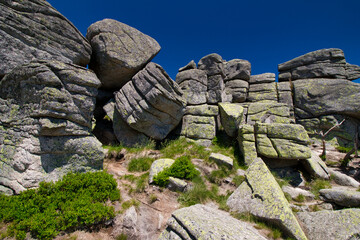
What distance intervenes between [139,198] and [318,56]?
29671 millimetres

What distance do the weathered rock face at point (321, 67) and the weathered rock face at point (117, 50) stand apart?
21690 millimetres

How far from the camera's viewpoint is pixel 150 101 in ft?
44.6

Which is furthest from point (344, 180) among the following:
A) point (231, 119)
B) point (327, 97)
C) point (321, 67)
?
point (321, 67)

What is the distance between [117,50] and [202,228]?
14638mm

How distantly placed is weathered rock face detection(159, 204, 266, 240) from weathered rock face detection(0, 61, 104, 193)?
6.03m

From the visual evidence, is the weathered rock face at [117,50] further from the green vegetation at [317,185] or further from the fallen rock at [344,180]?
the fallen rock at [344,180]

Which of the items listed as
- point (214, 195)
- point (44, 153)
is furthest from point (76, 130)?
point (214, 195)

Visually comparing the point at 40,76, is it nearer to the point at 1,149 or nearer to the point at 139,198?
the point at 1,149

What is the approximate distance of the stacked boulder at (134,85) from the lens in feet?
45.0

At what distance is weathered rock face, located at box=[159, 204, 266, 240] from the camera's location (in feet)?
15.5

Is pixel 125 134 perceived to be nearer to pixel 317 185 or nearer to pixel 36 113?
pixel 36 113

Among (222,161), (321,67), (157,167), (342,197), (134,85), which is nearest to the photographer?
(342,197)

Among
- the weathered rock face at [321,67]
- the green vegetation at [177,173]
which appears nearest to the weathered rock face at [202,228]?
the green vegetation at [177,173]

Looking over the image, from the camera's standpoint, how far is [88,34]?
1460 cm
